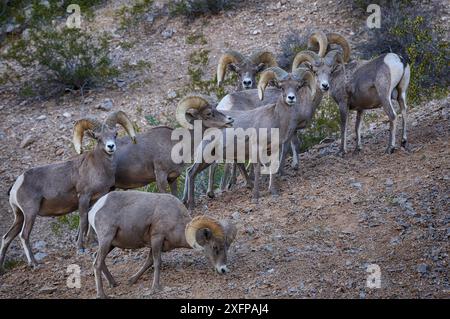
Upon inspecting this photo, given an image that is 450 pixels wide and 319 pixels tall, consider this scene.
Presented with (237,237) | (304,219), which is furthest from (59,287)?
(304,219)

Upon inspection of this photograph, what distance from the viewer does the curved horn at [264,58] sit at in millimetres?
16250

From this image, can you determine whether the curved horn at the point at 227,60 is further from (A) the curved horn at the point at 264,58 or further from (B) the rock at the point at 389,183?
(B) the rock at the point at 389,183

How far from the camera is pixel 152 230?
1085 centimetres

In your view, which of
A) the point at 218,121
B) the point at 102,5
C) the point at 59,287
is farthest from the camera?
the point at 102,5

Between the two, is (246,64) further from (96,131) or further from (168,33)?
(168,33)

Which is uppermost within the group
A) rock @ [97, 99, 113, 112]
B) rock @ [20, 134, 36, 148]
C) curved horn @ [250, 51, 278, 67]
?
curved horn @ [250, 51, 278, 67]

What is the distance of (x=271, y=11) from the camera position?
75.6 ft

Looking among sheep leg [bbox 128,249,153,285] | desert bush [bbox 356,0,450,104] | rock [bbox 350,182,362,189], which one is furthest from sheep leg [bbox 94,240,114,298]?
desert bush [bbox 356,0,450,104]

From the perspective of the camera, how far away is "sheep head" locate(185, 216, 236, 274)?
10.6m

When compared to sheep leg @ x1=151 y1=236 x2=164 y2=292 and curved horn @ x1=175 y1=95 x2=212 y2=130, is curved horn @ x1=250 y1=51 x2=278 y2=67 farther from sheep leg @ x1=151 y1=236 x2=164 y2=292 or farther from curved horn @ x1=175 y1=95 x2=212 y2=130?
sheep leg @ x1=151 y1=236 x2=164 y2=292

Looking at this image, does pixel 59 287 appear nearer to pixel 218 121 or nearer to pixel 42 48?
pixel 218 121

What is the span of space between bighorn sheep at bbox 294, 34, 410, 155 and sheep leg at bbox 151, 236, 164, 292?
4.94m

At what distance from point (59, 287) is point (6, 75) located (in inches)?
473

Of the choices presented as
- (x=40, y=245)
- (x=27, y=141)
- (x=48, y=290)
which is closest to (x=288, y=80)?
(x=48, y=290)
